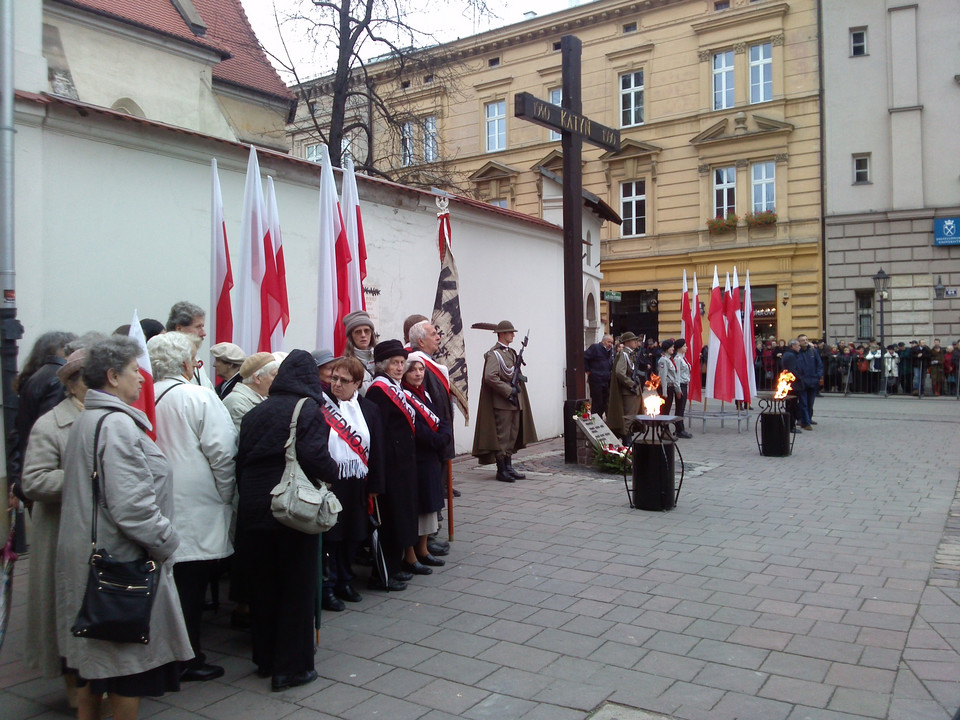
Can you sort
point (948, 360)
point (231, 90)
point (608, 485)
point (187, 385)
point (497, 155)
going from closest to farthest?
point (187, 385), point (608, 485), point (231, 90), point (948, 360), point (497, 155)

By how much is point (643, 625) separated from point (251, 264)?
446 cm

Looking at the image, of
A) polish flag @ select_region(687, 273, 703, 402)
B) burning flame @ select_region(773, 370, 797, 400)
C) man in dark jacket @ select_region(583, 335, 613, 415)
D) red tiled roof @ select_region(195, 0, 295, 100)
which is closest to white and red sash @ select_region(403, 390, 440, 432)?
man in dark jacket @ select_region(583, 335, 613, 415)

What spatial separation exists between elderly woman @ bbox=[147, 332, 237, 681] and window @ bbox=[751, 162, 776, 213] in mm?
27452

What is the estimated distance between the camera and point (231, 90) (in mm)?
19734

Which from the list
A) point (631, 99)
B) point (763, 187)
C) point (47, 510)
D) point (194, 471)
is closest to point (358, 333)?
point (194, 471)

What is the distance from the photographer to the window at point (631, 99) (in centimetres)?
3142

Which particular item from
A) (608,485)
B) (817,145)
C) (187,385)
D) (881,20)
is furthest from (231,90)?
(881,20)

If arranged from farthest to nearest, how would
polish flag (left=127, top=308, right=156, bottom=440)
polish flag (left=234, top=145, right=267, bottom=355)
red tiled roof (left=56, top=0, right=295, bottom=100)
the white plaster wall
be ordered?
red tiled roof (left=56, top=0, right=295, bottom=100) → polish flag (left=234, top=145, right=267, bottom=355) → the white plaster wall → polish flag (left=127, top=308, right=156, bottom=440)

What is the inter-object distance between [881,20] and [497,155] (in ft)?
49.5

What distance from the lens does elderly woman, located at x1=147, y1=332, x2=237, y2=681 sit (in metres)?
4.25

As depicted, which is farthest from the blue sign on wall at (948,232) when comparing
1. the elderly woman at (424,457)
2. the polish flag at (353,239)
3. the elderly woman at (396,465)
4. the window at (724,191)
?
the elderly woman at (396,465)

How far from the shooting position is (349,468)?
512 centimetres

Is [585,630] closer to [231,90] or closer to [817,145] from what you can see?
[231,90]

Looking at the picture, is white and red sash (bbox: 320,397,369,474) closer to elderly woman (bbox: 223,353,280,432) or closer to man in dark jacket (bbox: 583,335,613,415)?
elderly woman (bbox: 223,353,280,432)
